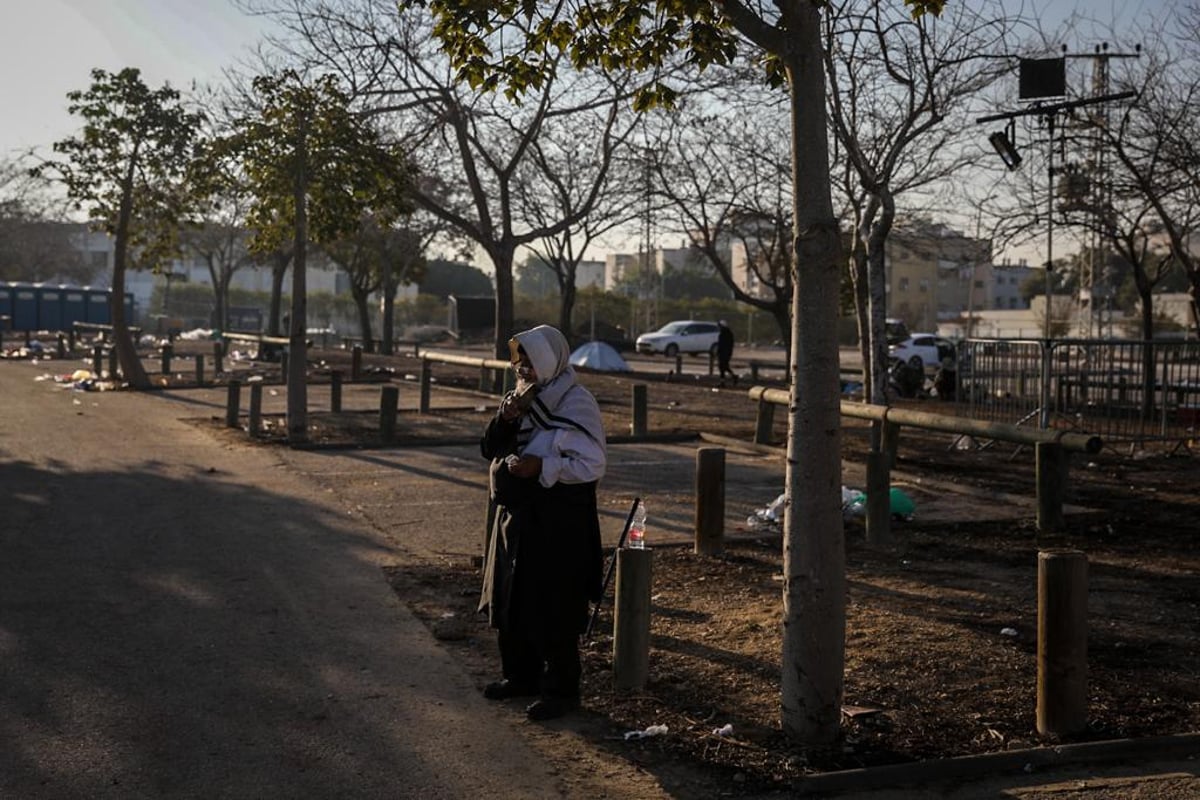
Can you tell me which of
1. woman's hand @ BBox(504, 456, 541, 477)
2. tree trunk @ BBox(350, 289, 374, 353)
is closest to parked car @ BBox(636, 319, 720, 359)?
tree trunk @ BBox(350, 289, 374, 353)

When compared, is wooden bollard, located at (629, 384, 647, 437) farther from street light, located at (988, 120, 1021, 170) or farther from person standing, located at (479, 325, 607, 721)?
person standing, located at (479, 325, 607, 721)

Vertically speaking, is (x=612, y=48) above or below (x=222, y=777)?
above

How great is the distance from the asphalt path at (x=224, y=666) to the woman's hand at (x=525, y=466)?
1061mm

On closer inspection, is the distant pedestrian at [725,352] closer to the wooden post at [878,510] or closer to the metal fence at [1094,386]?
the metal fence at [1094,386]

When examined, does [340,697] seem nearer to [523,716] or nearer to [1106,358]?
[523,716]

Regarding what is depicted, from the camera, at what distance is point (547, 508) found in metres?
5.77

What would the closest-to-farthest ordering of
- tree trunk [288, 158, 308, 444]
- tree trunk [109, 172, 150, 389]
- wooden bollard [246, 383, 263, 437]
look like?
1. tree trunk [288, 158, 308, 444]
2. wooden bollard [246, 383, 263, 437]
3. tree trunk [109, 172, 150, 389]

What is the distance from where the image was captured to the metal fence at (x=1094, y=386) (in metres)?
16.5

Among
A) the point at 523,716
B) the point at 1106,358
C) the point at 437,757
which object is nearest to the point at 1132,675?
the point at 523,716

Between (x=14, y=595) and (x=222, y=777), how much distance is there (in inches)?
146

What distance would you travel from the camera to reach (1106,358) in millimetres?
17094

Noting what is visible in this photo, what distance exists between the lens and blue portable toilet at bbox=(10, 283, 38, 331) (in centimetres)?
5888

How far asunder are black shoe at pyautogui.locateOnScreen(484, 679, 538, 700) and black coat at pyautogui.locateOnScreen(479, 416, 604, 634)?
331 millimetres

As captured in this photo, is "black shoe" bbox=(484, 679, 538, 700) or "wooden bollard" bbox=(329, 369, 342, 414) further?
"wooden bollard" bbox=(329, 369, 342, 414)
